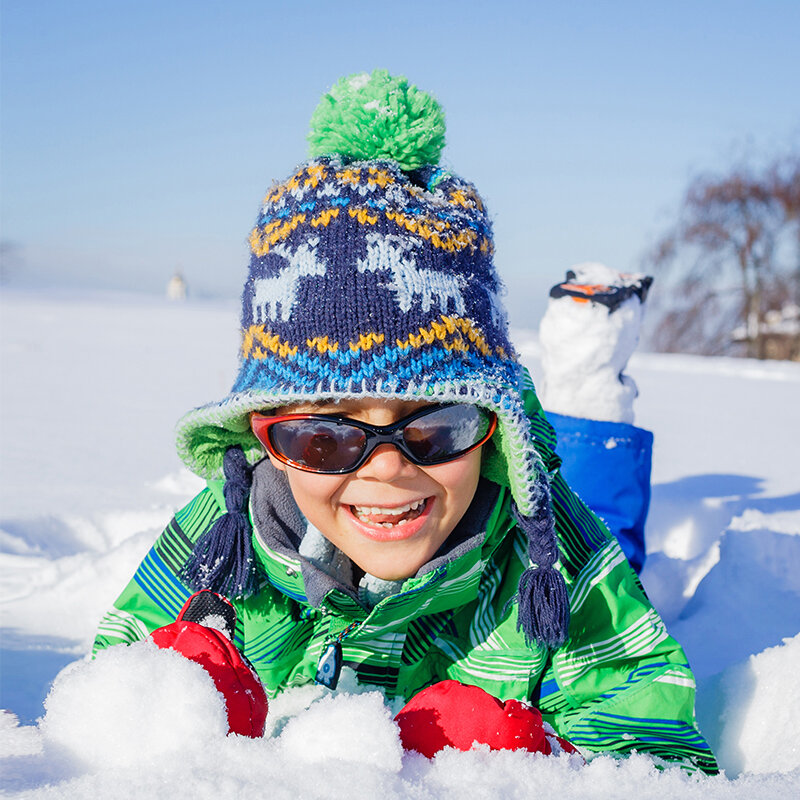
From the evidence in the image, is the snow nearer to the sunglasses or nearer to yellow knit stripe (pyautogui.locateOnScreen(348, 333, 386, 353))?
the sunglasses

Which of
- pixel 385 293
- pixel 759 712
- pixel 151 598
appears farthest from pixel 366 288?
pixel 759 712

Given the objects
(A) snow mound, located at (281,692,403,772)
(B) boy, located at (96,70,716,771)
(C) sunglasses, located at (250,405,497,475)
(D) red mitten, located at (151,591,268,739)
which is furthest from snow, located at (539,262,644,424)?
(A) snow mound, located at (281,692,403,772)

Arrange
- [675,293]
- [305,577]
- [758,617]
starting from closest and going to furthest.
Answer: [305,577] → [758,617] → [675,293]

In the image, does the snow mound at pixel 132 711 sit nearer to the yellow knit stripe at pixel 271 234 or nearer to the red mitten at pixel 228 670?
the red mitten at pixel 228 670

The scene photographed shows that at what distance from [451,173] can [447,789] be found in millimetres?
1106

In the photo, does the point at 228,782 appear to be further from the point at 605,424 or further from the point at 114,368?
the point at 114,368

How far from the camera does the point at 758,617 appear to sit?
214 cm

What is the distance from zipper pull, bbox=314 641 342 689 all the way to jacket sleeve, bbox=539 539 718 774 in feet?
1.42

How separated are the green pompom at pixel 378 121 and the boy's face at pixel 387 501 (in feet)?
1.59

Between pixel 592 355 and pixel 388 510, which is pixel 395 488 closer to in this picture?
pixel 388 510

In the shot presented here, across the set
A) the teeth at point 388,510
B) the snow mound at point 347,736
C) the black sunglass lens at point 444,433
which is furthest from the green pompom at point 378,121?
the snow mound at point 347,736

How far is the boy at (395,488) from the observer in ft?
4.55

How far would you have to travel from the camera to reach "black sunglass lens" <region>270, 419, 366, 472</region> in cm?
137

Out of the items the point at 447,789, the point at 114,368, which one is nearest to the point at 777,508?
the point at 447,789
